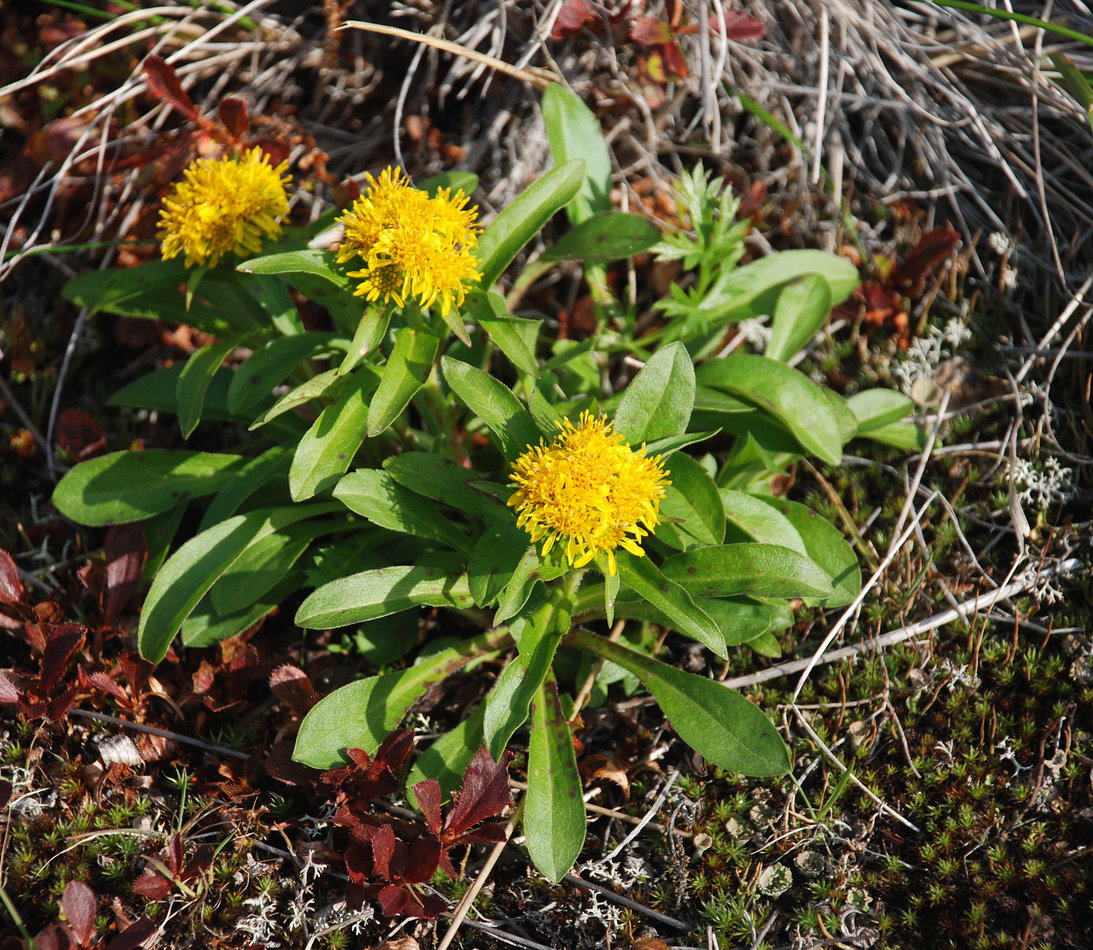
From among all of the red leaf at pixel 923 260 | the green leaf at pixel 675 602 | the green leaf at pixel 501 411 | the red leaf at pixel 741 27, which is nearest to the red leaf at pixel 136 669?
the green leaf at pixel 501 411

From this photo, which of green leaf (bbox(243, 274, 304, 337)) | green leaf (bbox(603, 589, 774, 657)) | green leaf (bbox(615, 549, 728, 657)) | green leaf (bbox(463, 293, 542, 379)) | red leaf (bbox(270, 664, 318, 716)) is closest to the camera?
green leaf (bbox(615, 549, 728, 657))

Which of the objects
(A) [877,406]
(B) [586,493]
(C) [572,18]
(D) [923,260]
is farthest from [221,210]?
(D) [923,260]

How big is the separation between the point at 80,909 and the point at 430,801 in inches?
34.4

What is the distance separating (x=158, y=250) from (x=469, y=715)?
88.2 inches

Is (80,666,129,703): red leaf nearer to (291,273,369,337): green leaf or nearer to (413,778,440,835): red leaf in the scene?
(413,778,440,835): red leaf

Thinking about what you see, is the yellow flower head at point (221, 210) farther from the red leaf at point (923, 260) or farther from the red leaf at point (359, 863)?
the red leaf at point (923, 260)

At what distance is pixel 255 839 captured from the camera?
92.5 inches

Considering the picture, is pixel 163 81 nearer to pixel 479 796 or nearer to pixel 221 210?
pixel 221 210

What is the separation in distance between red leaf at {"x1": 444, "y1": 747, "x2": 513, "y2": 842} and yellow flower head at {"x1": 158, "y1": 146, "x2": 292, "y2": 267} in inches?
59.9

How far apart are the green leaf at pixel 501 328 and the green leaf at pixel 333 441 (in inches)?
13.0

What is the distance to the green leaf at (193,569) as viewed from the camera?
8.00 ft

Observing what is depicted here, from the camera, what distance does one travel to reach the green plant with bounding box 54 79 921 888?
6.83 ft

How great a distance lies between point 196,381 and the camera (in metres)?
2.43

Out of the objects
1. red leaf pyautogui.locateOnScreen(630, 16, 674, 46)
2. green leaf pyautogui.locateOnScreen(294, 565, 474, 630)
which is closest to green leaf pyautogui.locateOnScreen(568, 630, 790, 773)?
green leaf pyautogui.locateOnScreen(294, 565, 474, 630)
